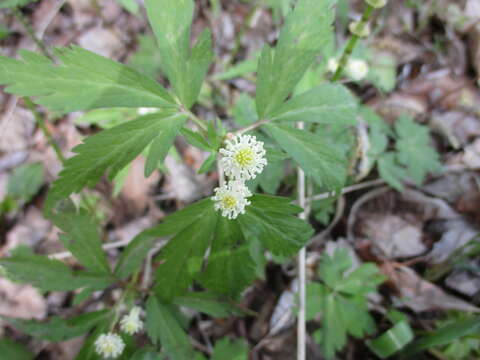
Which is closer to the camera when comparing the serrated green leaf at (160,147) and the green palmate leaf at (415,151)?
the serrated green leaf at (160,147)

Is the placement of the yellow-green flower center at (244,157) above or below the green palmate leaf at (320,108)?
below

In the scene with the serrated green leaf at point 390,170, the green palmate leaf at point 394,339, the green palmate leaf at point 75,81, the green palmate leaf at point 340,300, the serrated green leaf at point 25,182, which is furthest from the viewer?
the serrated green leaf at point 25,182

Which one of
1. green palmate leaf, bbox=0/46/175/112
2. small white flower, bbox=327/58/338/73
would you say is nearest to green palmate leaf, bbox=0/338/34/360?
green palmate leaf, bbox=0/46/175/112

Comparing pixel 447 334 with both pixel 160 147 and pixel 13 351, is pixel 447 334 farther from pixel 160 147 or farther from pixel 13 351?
pixel 13 351

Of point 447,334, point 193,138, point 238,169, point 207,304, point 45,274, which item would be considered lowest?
point 447,334

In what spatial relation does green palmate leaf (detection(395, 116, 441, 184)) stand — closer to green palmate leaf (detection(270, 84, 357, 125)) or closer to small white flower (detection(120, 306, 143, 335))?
green palmate leaf (detection(270, 84, 357, 125))

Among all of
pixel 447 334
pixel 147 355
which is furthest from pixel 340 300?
pixel 147 355

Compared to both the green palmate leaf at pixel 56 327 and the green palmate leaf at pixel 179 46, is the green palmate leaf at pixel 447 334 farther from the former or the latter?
the green palmate leaf at pixel 56 327

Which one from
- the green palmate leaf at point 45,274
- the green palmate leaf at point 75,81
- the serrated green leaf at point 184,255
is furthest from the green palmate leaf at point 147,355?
the green palmate leaf at point 75,81
